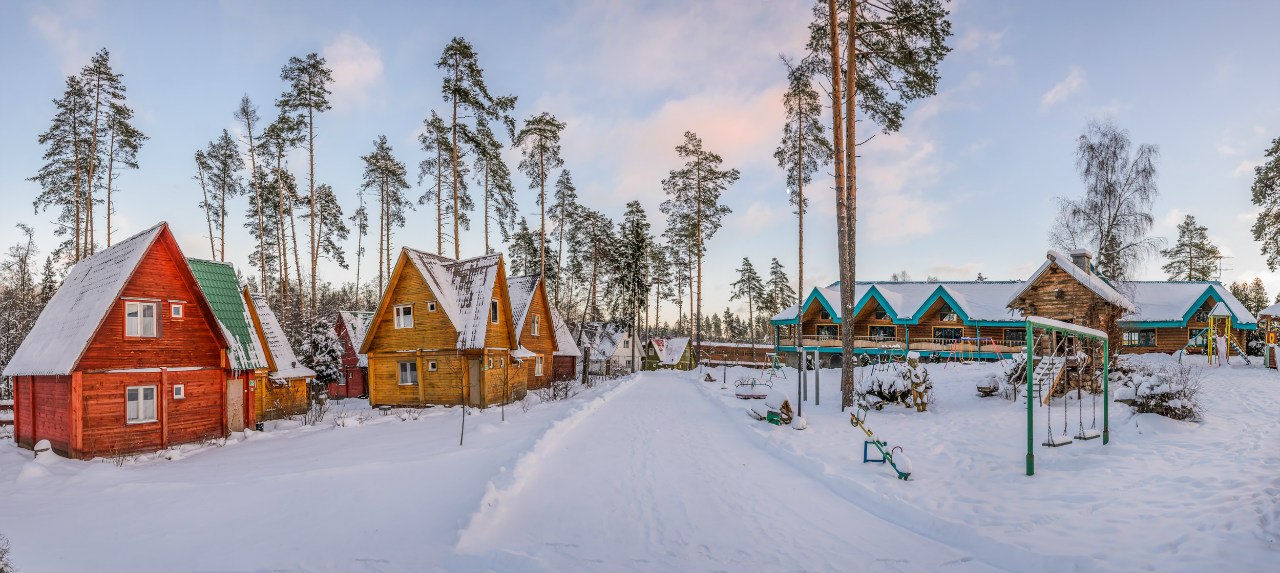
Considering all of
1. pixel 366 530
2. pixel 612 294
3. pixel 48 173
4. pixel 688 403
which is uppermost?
pixel 48 173

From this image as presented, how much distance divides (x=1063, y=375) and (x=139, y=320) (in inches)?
1050

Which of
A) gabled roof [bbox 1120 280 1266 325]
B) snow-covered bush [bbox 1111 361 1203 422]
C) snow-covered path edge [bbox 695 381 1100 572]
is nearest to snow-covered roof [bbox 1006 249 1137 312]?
snow-covered bush [bbox 1111 361 1203 422]

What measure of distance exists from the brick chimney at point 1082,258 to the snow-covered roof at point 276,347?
2984cm

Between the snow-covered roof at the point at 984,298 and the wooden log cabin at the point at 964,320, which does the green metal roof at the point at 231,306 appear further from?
the snow-covered roof at the point at 984,298

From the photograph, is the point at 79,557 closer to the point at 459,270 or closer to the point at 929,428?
the point at 929,428

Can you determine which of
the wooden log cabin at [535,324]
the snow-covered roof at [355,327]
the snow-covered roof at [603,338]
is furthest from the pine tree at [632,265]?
the snow-covered roof at [355,327]

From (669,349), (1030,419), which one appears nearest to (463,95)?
(1030,419)

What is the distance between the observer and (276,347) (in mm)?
21312

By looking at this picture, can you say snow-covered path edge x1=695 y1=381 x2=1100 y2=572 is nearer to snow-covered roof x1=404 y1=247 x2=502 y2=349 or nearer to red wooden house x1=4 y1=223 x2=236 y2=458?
snow-covered roof x1=404 y1=247 x2=502 y2=349

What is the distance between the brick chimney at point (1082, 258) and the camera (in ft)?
62.8

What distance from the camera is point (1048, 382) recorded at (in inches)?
597

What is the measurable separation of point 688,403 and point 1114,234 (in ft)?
71.8

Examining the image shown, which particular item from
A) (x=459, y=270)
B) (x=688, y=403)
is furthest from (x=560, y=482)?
(x=459, y=270)

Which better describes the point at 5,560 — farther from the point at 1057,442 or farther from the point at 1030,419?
the point at 1057,442
